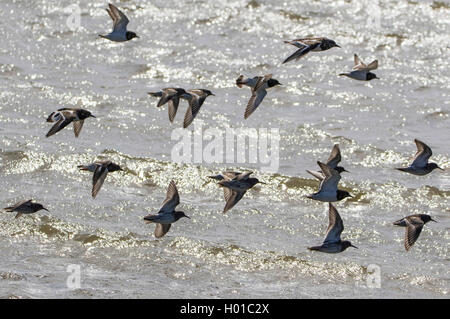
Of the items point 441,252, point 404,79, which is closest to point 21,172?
point 441,252

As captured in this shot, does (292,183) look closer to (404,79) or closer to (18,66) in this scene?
(404,79)

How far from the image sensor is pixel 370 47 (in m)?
23.3

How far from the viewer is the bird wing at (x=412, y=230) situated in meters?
13.0

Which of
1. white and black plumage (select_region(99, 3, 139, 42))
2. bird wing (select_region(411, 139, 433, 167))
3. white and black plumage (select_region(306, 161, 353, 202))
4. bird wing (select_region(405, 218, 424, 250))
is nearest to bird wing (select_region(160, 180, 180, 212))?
white and black plumage (select_region(306, 161, 353, 202))

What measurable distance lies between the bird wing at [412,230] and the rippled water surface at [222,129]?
0.93 m

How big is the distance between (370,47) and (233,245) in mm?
9502

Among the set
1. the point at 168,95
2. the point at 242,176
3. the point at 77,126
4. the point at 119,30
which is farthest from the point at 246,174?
the point at 119,30

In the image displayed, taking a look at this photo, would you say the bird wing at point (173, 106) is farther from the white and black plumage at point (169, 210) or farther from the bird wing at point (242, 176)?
the white and black plumage at point (169, 210)

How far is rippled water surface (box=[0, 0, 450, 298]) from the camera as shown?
14.2 meters

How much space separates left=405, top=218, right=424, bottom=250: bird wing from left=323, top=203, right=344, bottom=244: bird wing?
2.70ft

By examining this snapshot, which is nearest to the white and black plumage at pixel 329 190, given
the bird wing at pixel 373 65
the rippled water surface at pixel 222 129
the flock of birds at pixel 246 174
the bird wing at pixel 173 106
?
the flock of birds at pixel 246 174

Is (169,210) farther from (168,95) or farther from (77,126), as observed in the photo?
(77,126)
